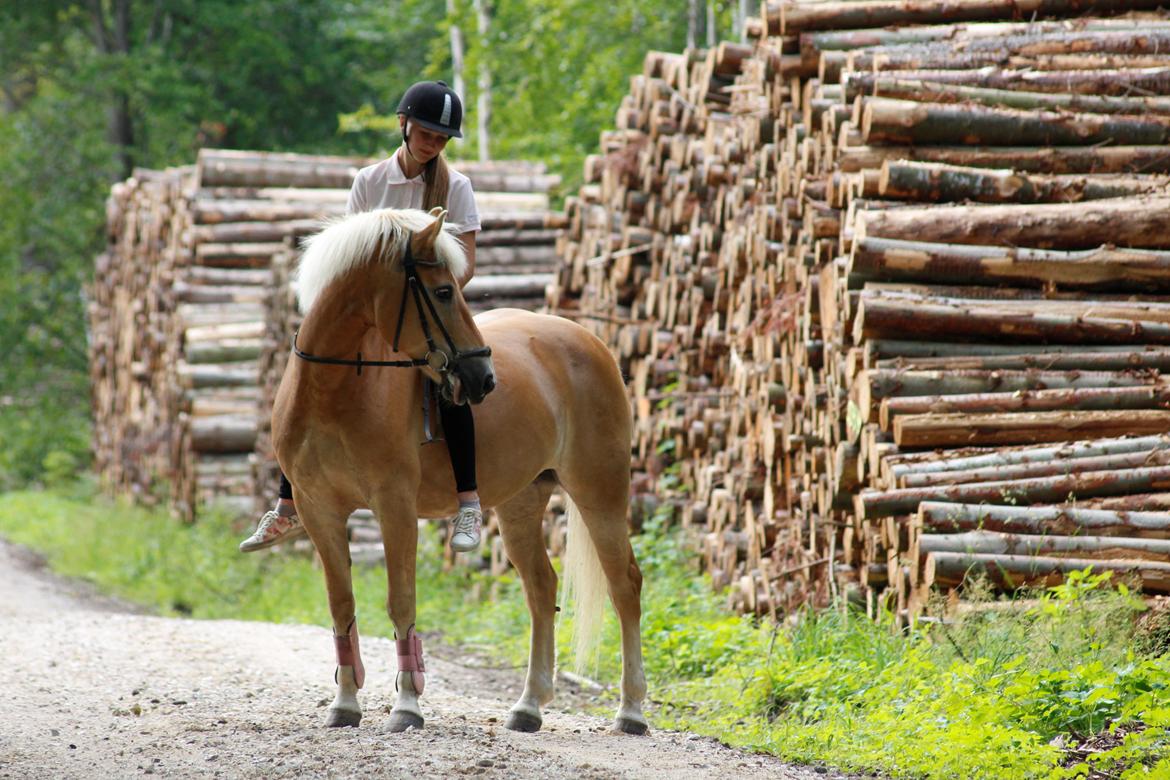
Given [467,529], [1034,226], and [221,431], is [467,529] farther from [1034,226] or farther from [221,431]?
[221,431]

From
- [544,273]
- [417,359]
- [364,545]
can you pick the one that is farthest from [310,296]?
[544,273]

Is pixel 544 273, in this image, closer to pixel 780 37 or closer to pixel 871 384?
pixel 780 37

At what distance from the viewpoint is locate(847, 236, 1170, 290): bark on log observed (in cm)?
805

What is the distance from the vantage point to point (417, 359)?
623 cm

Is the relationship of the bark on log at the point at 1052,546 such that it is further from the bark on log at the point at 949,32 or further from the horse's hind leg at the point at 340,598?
the bark on log at the point at 949,32

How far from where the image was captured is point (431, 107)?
22.1 feet

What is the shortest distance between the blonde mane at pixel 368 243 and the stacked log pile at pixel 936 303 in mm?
2789

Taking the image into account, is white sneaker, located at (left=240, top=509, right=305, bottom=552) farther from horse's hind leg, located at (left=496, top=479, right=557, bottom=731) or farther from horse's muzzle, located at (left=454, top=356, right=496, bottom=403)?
horse's muzzle, located at (left=454, top=356, right=496, bottom=403)

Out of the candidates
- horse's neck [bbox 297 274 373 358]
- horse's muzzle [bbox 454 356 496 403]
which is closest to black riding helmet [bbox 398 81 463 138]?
horse's neck [bbox 297 274 373 358]

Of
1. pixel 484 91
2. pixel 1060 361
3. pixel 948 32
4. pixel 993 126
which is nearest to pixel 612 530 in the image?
pixel 1060 361

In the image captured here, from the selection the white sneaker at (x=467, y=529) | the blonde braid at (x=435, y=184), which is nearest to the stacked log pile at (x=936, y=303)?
the white sneaker at (x=467, y=529)

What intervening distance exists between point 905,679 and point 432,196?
323 centimetres

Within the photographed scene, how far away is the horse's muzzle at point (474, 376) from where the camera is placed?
19.9 ft

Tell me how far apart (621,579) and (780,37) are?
14.5ft
